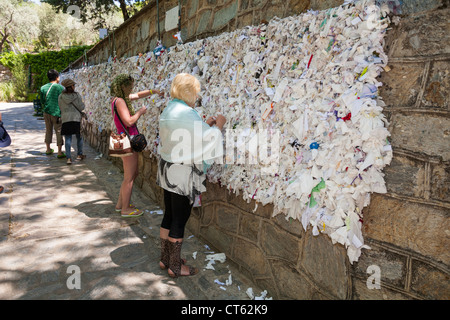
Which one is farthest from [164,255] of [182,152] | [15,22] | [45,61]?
[15,22]

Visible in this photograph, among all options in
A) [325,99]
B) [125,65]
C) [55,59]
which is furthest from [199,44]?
[55,59]

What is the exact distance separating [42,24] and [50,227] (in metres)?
49.4

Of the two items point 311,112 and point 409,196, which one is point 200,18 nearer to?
point 311,112

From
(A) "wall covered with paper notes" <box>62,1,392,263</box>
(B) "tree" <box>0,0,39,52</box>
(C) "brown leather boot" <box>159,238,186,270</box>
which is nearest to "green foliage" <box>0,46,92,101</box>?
(B) "tree" <box>0,0,39,52</box>

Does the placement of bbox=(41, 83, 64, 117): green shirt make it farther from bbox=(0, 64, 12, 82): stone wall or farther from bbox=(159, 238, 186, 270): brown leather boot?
bbox=(0, 64, 12, 82): stone wall

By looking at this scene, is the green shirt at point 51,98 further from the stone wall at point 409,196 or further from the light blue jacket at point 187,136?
the stone wall at point 409,196

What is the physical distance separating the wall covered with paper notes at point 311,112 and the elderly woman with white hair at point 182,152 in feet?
1.24

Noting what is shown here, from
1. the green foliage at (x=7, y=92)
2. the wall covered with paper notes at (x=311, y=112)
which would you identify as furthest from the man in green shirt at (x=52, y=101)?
the green foliage at (x=7, y=92)

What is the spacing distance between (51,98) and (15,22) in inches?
1613

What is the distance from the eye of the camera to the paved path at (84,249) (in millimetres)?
2797

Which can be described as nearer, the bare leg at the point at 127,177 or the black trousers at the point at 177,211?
the black trousers at the point at 177,211

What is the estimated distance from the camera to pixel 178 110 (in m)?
2.70

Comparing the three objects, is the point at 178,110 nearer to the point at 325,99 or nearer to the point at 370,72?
the point at 325,99

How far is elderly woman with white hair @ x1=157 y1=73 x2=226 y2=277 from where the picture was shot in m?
2.68
